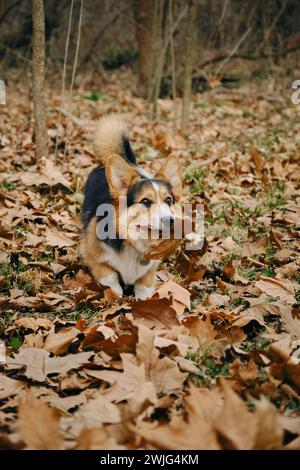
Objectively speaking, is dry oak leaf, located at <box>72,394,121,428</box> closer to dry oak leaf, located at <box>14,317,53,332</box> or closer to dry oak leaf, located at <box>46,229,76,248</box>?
dry oak leaf, located at <box>14,317,53,332</box>

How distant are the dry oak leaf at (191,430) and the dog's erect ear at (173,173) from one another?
1.92 meters

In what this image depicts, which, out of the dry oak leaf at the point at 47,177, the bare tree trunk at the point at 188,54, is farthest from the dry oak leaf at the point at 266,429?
the bare tree trunk at the point at 188,54

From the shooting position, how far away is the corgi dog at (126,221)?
3143 millimetres

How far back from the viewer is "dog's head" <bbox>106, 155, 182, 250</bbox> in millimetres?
3090

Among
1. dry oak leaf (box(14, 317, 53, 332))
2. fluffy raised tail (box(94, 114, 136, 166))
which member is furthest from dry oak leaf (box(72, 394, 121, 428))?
fluffy raised tail (box(94, 114, 136, 166))

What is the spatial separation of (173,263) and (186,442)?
2.13 metres

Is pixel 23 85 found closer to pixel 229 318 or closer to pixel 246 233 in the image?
pixel 246 233

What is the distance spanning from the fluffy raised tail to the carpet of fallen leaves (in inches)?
28.0

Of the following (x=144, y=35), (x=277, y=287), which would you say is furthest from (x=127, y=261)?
(x=144, y=35)

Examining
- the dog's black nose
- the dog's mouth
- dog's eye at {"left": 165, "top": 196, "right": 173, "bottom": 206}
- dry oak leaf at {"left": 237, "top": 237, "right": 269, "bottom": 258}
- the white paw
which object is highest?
dog's eye at {"left": 165, "top": 196, "right": 173, "bottom": 206}

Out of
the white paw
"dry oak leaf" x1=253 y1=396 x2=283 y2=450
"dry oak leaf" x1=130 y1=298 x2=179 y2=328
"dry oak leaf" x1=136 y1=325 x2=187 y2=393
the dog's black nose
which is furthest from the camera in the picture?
the white paw

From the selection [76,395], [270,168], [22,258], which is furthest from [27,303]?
[270,168]

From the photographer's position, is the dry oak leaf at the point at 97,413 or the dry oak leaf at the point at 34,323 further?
the dry oak leaf at the point at 34,323

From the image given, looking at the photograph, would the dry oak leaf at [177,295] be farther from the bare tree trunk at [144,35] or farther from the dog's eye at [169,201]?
the bare tree trunk at [144,35]
